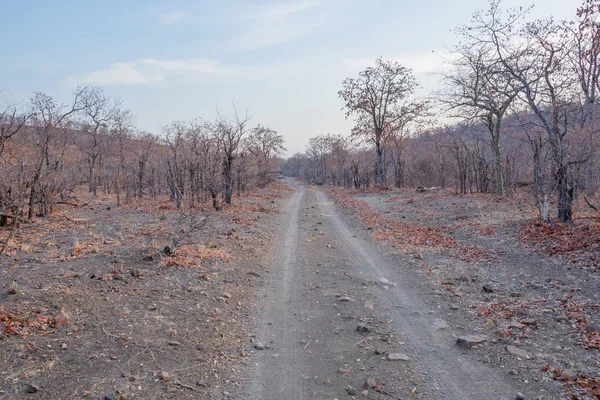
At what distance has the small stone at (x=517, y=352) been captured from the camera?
14.9 ft

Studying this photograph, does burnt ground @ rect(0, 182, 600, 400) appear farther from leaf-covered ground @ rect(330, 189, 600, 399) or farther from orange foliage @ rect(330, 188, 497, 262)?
orange foliage @ rect(330, 188, 497, 262)

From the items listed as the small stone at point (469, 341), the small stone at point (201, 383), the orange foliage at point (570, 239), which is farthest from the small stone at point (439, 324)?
the orange foliage at point (570, 239)

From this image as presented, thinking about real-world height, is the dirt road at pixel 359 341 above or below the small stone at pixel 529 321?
below

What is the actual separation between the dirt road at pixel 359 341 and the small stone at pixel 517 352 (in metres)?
0.39

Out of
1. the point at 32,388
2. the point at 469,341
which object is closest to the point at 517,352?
the point at 469,341

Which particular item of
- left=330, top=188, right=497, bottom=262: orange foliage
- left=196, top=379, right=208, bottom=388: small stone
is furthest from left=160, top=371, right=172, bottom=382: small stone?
left=330, top=188, right=497, bottom=262: orange foliage

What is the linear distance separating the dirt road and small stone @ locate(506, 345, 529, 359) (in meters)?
0.39

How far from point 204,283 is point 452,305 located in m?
4.01

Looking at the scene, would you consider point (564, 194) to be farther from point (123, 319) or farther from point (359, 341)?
point (123, 319)

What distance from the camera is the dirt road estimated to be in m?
4.03

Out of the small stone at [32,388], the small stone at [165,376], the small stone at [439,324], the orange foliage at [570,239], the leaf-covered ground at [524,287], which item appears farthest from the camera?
the orange foliage at [570,239]

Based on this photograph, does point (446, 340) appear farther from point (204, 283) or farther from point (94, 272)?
point (94, 272)

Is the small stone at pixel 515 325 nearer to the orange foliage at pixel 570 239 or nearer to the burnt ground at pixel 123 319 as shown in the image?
the orange foliage at pixel 570 239

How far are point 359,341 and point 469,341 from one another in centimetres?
127
